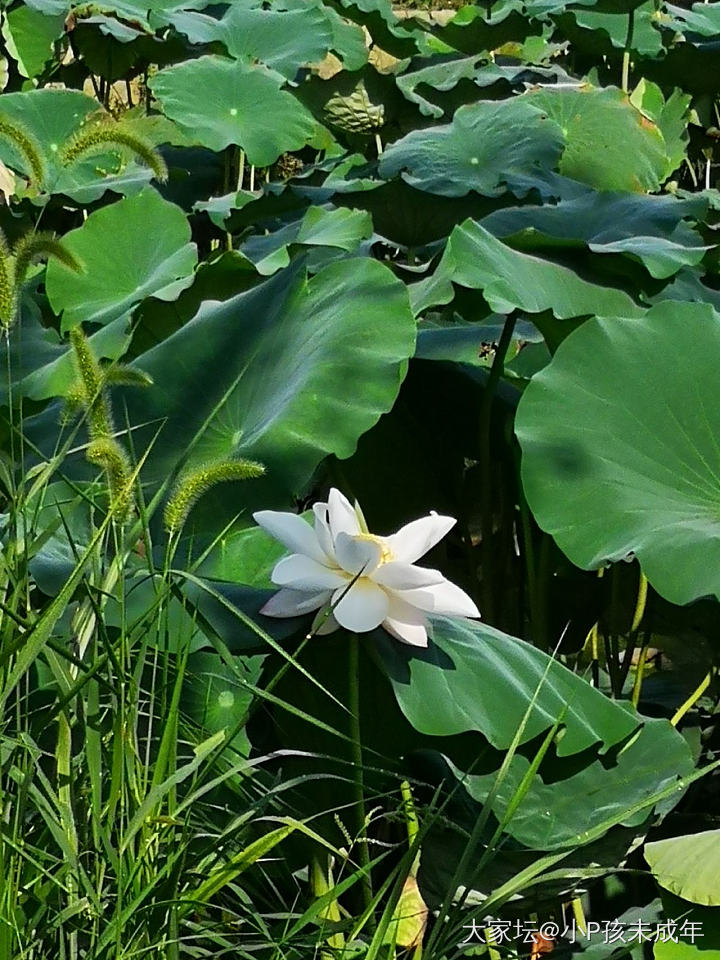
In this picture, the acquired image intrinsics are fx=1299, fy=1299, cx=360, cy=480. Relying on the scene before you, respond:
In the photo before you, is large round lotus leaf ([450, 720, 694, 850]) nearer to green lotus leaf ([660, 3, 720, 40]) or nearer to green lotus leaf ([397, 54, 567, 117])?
green lotus leaf ([397, 54, 567, 117])

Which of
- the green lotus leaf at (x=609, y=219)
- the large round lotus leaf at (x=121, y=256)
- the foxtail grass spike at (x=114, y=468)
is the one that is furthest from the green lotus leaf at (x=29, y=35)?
the foxtail grass spike at (x=114, y=468)

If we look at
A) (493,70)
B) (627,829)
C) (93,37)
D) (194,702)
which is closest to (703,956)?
(627,829)

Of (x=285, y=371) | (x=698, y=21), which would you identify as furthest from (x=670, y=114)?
→ (x=285, y=371)

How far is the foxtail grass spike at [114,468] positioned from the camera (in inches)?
33.1

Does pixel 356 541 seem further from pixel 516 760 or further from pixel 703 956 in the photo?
pixel 703 956

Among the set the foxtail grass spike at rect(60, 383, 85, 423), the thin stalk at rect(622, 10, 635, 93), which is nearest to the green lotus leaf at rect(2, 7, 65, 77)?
the thin stalk at rect(622, 10, 635, 93)

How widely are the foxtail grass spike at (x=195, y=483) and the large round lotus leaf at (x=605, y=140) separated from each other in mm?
2164

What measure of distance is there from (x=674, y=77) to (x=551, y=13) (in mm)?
456

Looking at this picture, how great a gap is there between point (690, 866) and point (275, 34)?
10.3 feet

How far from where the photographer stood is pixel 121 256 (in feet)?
7.47

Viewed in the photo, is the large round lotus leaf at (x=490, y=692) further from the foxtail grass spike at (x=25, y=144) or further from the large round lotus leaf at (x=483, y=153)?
the large round lotus leaf at (x=483, y=153)

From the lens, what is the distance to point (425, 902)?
1373mm

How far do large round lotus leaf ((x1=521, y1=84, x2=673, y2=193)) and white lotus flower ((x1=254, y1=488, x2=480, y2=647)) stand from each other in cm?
→ 206

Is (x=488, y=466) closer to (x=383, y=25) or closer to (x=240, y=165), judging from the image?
(x=240, y=165)
